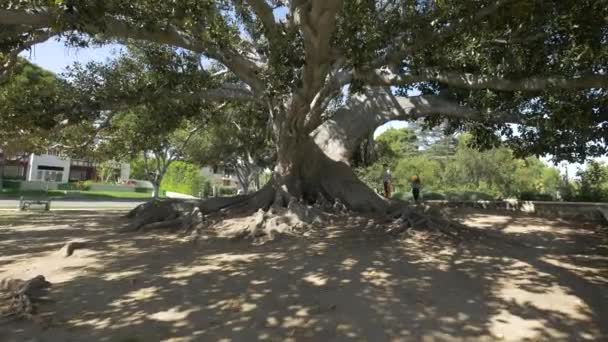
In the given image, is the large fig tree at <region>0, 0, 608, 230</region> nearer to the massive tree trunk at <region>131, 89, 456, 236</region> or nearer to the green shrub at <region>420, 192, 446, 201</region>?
the massive tree trunk at <region>131, 89, 456, 236</region>

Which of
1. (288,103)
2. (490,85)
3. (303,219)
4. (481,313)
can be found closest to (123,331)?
(481,313)

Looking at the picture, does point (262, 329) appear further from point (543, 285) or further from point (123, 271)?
point (543, 285)

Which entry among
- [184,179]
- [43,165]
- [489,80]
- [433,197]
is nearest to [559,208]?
[433,197]

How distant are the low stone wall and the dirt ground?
4814mm

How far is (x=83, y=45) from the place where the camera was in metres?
8.77

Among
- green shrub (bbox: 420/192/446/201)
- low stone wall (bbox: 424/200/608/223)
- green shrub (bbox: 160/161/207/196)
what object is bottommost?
low stone wall (bbox: 424/200/608/223)

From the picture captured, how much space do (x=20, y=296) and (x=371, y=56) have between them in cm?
605

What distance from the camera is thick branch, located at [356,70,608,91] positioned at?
7023 millimetres

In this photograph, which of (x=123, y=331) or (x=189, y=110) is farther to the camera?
(x=189, y=110)

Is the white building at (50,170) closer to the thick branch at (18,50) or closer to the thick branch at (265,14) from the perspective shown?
the thick branch at (18,50)

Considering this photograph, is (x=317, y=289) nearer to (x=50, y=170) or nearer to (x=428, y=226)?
(x=428, y=226)

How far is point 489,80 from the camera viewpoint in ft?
27.1

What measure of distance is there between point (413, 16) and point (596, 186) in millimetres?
13401

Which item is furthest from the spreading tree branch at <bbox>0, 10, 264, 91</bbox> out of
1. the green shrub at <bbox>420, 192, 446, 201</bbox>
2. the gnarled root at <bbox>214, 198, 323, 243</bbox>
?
the green shrub at <bbox>420, 192, 446, 201</bbox>
